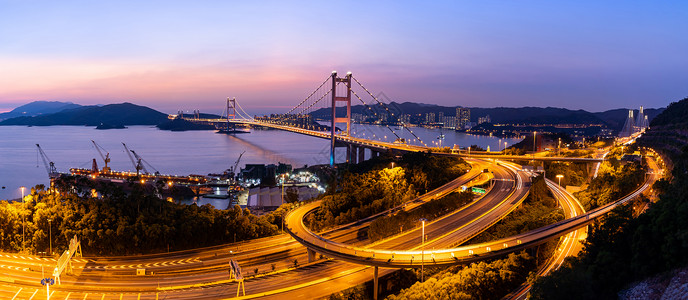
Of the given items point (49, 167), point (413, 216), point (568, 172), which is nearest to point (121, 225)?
point (413, 216)

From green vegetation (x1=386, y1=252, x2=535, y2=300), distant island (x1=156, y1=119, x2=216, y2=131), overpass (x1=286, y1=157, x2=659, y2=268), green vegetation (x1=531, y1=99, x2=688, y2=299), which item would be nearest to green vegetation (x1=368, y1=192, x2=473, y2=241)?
overpass (x1=286, y1=157, x2=659, y2=268)

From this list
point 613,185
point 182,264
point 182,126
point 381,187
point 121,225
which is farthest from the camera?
point 182,126

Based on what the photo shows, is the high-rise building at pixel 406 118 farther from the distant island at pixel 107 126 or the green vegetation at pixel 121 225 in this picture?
the green vegetation at pixel 121 225

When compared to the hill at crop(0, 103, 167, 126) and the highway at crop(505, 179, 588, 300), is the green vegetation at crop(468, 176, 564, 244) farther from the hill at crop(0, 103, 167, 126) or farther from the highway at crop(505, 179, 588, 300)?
the hill at crop(0, 103, 167, 126)

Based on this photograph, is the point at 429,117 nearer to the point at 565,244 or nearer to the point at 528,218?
the point at 528,218

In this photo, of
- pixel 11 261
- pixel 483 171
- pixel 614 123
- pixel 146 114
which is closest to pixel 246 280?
pixel 11 261

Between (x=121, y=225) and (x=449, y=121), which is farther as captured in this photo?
(x=449, y=121)

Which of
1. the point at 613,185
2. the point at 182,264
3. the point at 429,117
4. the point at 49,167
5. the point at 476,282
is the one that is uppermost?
the point at 429,117
